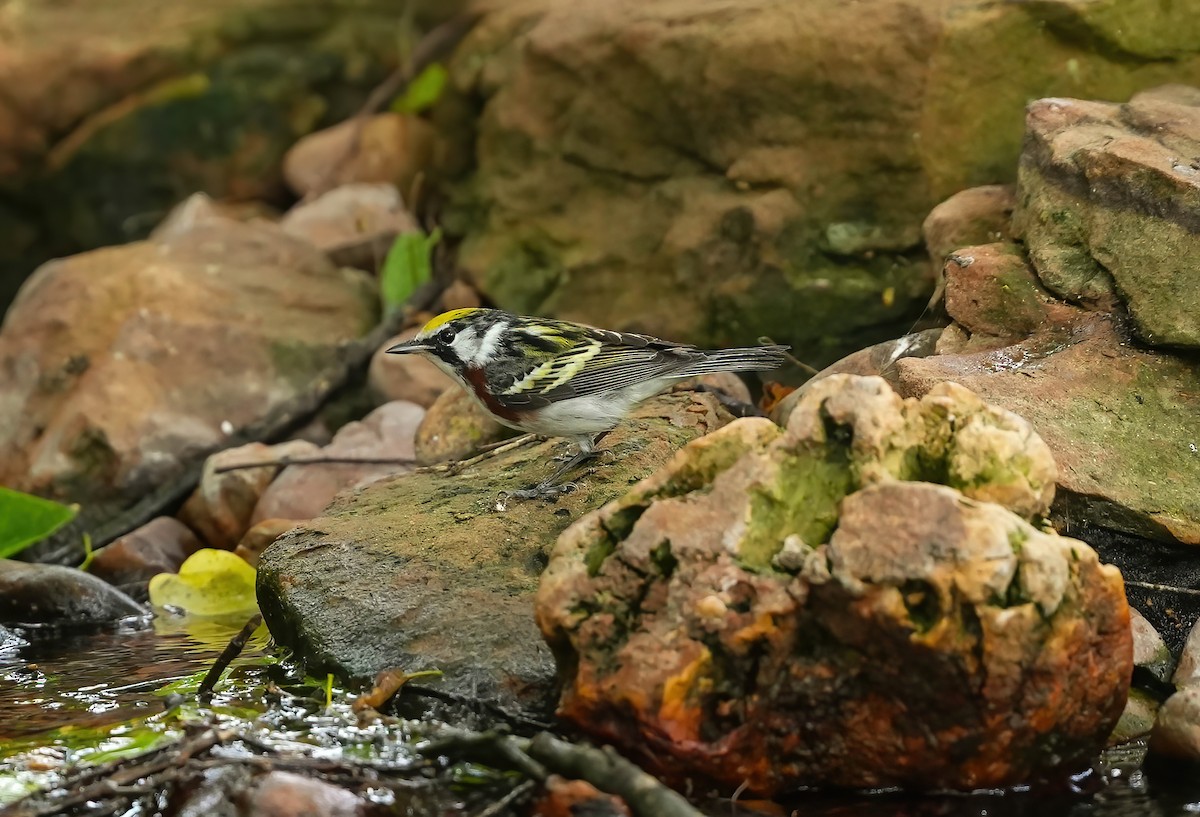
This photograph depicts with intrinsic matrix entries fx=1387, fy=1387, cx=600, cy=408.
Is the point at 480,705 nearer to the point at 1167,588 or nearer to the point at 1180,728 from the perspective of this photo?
the point at 1180,728

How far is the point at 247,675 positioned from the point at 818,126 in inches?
164

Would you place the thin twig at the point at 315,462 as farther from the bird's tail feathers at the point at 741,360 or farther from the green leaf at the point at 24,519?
the bird's tail feathers at the point at 741,360

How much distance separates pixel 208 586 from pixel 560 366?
2.00m

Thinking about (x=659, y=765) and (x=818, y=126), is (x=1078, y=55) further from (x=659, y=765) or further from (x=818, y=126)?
(x=659, y=765)

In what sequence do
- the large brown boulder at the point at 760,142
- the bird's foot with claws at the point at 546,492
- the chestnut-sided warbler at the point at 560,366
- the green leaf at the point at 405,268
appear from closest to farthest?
1. the bird's foot with claws at the point at 546,492
2. the chestnut-sided warbler at the point at 560,366
3. the large brown boulder at the point at 760,142
4. the green leaf at the point at 405,268

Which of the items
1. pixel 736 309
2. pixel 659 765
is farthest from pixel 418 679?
pixel 736 309

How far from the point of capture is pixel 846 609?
141 inches

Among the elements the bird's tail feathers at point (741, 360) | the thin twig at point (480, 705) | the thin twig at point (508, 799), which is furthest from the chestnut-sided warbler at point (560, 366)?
the thin twig at point (508, 799)

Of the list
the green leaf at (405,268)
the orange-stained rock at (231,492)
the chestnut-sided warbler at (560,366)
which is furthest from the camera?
the green leaf at (405,268)

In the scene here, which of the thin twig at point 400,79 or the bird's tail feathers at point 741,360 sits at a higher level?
the thin twig at point 400,79

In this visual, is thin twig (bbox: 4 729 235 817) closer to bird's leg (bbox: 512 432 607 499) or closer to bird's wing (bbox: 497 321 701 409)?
bird's leg (bbox: 512 432 607 499)

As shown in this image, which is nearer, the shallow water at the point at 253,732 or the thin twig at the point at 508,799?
the thin twig at the point at 508,799

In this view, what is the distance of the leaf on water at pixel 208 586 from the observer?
6582mm

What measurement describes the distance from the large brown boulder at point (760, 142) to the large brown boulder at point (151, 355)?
123cm
